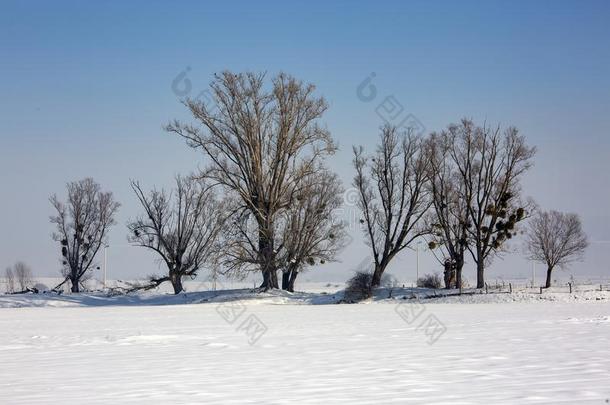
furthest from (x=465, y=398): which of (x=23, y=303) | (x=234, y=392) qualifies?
(x=23, y=303)

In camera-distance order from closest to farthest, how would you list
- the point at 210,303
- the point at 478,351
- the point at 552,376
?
the point at 552,376, the point at 478,351, the point at 210,303

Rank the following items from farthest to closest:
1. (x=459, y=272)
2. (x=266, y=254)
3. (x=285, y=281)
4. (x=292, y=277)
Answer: (x=285, y=281)
(x=292, y=277)
(x=459, y=272)
(x=266, y=254)

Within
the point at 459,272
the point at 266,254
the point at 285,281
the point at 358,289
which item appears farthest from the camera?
the point at 285,281

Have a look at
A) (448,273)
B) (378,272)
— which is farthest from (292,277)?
(448,273)

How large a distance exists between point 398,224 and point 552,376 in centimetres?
4045

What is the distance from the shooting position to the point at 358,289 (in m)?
46.9

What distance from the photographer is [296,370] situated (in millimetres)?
13258

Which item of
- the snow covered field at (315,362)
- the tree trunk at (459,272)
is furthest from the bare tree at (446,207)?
the snow covered field at (315,362)

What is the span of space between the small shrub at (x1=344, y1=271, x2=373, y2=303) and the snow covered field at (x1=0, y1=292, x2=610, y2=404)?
20154 millimetres

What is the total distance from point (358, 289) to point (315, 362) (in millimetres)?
32741

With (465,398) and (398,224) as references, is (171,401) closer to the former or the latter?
(465,398)

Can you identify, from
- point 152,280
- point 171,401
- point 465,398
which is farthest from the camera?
point 152,280

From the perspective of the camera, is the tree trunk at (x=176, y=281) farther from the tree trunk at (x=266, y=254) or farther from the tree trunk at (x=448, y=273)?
the tree trunk at (x=448, y=273)

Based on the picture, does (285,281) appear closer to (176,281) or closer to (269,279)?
(269,279)
